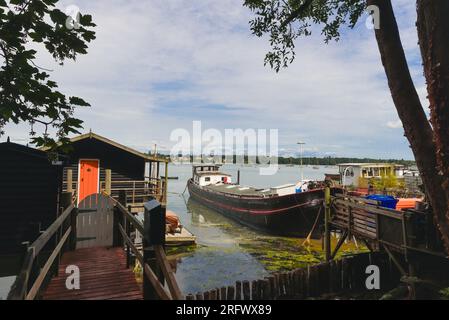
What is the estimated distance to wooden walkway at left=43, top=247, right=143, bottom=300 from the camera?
5.33 m

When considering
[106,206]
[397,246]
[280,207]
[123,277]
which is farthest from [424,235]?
[280,207]

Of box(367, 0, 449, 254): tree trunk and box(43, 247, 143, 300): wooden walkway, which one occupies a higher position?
box(367, 0, 449, 254): tree trunk

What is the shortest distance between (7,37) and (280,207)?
22.6 metres

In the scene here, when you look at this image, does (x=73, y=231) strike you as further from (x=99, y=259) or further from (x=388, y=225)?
(x=388, y=225)

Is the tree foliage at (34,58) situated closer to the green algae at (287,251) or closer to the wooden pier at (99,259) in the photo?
the wooden pier at (99,259)

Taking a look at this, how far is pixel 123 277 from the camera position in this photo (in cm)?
629

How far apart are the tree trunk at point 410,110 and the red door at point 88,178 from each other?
19.8m

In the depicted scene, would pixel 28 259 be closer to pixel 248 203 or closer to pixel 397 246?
pixel 397 246

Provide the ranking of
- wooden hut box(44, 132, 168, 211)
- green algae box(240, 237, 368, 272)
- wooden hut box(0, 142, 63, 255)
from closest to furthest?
wooden hut box(0, 142, 63, 255) < green algae box(240, 237, 368, 272) < wooden hut box(44, 132, 168, 211)

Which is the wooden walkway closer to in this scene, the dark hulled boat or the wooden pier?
the wooden pier

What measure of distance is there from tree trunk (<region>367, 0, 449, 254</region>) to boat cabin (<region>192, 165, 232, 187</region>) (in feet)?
131

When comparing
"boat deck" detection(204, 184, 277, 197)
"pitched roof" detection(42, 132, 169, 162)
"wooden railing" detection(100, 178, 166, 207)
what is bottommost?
"boat deck" detection(204, 184, 277, 197)

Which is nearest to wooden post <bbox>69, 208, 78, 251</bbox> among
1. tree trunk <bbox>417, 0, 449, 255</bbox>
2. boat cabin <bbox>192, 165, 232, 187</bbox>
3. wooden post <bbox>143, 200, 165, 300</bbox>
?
wooden post <bbox>143, 200, 165, 300</bbox>

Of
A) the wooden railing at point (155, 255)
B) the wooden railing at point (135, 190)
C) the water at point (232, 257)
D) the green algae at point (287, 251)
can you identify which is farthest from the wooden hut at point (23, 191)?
the green algae at point (287, 251)
